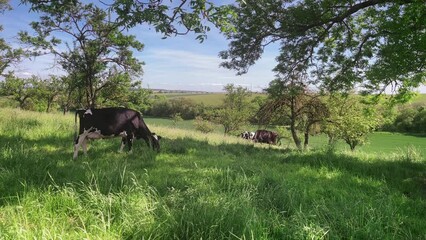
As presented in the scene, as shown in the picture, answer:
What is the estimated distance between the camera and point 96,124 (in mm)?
9508

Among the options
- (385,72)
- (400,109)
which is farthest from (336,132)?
(400,109)

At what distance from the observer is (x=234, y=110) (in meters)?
63.8

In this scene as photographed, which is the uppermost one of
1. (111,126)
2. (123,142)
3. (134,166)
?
(111,126)

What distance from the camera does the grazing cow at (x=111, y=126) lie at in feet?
30.8

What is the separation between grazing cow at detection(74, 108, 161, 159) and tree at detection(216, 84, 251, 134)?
51.4 metres

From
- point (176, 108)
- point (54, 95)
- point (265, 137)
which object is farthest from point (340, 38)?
point (176, 108)

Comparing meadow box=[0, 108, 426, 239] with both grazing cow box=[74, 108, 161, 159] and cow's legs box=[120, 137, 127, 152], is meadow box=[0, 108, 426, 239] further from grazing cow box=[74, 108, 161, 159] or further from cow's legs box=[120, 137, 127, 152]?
cow's legs box=[120, 137, 127, 152]

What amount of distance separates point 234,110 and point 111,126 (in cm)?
5456

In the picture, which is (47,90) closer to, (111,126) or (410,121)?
(111,126)

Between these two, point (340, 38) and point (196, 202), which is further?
point (340, 38)

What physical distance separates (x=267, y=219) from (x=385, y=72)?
722 centimetres

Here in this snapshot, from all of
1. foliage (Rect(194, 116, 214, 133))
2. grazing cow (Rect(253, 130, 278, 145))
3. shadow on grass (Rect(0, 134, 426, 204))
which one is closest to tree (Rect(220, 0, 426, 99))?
shadow on grass (Rect(0, 134, 426, 204))

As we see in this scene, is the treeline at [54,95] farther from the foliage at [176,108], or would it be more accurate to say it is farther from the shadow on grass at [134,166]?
the foliage at [176,108]

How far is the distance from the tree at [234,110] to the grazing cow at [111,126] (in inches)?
2023
